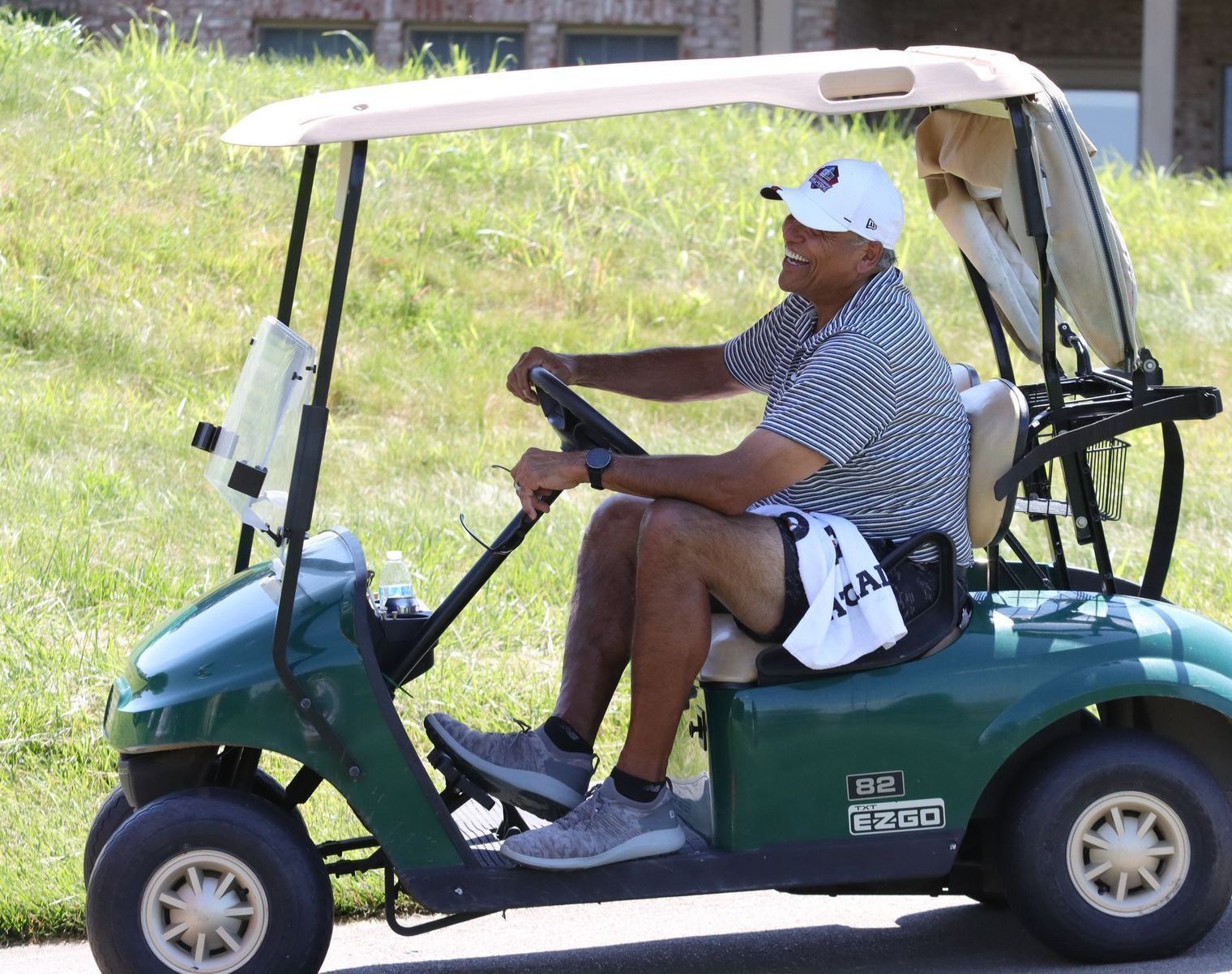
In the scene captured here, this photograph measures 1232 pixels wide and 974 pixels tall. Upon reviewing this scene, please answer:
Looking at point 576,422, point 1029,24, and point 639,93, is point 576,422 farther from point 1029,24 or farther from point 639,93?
point 1029,24

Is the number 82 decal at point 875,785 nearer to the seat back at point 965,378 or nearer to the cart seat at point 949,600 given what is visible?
the cart seat at point 949,600

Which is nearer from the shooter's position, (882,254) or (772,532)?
(772,532)

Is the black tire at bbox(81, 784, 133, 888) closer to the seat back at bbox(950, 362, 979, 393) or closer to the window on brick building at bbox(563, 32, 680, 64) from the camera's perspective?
the seat back at bbox(950, 362, 979, 393)

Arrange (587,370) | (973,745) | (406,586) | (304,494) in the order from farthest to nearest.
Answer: (587,370), (406,586), (973,745), (304,494)

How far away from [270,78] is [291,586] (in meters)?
8.01

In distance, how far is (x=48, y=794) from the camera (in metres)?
4.39

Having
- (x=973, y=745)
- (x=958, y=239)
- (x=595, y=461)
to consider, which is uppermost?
(x=958, y=239)

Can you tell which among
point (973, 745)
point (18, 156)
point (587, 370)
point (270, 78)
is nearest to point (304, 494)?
point (587, 370)

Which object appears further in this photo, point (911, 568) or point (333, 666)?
point (911, 568)

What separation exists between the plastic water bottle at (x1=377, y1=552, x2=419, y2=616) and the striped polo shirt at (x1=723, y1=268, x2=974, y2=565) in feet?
2.48

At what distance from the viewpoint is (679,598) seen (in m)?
3.20

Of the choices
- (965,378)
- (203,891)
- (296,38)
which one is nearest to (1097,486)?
(965,378)

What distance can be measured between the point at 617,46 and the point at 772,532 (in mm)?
11664

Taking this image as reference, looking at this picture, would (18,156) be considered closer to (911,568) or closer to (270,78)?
(270,78)
